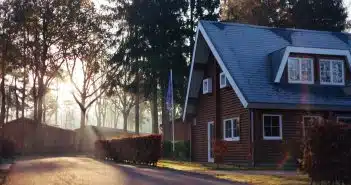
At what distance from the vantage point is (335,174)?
12898mm

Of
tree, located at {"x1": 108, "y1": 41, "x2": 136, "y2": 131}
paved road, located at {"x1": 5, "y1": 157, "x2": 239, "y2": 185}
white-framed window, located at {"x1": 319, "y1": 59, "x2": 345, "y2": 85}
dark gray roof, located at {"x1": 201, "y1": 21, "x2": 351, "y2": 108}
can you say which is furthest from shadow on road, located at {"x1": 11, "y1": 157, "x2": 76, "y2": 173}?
tree, located at {"x1": 108, "y1": 41, "x2": 136, "y2": 131}

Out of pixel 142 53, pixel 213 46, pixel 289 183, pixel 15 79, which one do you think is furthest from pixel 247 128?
pixel 15 79

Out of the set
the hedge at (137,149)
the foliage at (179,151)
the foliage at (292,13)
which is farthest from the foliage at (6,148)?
the foliage at (292,13)

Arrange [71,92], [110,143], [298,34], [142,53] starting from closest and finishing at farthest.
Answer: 1. [298,34]
2. [110,143]
3. [142,53]
4. [71,92]

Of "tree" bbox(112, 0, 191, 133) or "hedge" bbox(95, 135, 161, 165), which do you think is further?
"tree" bbox(112, 0, 191, 133)

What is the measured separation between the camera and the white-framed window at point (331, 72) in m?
26.4

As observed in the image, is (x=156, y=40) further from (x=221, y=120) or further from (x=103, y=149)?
(x=221, y=120)

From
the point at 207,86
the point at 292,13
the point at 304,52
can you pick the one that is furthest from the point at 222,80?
the point at 292,13

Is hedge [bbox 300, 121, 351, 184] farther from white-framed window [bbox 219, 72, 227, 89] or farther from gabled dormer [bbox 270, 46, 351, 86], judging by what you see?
white-framed window [bbox 219, 72, 227, 89]

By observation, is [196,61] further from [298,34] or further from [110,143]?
[110,143]

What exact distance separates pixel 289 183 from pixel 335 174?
1.64 m

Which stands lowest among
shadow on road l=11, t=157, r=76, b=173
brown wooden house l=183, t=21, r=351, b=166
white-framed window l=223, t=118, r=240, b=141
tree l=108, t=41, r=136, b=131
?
shadow on road l=11, t=157, r=76, b=173

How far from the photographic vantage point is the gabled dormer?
25469 mm

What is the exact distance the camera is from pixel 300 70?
85.6ft
